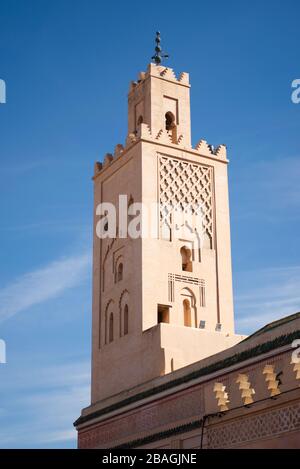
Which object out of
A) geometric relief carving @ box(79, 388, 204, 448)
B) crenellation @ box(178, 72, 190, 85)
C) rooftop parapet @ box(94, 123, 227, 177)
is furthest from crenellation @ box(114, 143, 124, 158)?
geometric relief carving @ box(79, 388, 204, 448)

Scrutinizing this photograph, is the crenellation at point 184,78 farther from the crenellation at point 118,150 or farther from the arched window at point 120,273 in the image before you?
the arched window at point 120,273

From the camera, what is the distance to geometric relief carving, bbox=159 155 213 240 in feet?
50.2

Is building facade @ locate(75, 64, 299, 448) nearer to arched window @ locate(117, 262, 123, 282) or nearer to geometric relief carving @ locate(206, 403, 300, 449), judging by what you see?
arched window @ locate(117, 262, 123, 282)

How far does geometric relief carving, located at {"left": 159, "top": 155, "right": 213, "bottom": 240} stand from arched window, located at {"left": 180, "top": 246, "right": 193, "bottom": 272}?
48 centimetres

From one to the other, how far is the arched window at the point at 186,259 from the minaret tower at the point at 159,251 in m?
0.02

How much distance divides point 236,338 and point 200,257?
5.61 ft

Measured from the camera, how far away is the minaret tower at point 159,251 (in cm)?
1407

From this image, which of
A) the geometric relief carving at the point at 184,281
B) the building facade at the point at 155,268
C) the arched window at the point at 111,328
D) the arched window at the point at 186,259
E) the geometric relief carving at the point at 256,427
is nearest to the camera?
the geometric relief carving at the point at 256,427

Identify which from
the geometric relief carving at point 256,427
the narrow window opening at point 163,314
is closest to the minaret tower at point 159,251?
the narrow window opening at point 163,314

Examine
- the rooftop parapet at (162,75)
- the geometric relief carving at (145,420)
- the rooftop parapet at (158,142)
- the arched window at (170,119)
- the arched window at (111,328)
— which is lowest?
the geometric relief carving at (145,420)

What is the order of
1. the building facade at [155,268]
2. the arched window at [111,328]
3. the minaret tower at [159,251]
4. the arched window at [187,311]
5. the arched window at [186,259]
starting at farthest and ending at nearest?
the arched window at [111,328] → the arched window at [186,259] → the arched window at [187,311] → the minaret tower at [159,251] → the building facade at [155,268]

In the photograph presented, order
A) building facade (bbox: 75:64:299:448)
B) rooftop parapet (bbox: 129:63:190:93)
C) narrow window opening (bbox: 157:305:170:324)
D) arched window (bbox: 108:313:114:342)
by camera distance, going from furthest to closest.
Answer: rooftop parapet (bbox: 129:63:190:93)
arched window (bbox: 108:313:114:342)
narrow window opening (bbox: 157:305:170:324)
building facade (bbox: 75:64:299:448)

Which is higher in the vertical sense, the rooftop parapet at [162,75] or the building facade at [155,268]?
the rooftop parapet at [162,75]
